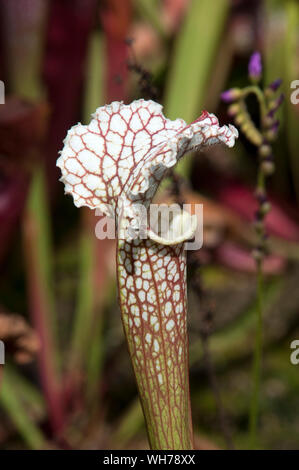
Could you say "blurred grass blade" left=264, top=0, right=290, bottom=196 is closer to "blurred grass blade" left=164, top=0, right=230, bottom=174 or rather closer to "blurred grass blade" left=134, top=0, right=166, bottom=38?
"blurred grass blade" left=134, top=0, right=166, bottom=38

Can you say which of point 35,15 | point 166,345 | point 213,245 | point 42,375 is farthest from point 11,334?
point 213,245

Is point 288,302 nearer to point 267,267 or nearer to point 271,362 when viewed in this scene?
point 267,267

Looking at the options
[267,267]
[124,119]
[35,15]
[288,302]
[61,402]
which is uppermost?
[35,15]

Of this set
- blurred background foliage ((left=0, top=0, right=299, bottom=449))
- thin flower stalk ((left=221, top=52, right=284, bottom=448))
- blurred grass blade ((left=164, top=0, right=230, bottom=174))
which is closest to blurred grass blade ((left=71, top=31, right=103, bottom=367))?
blurred background foliage ((left=0, top=0, right=299, bottom=449))

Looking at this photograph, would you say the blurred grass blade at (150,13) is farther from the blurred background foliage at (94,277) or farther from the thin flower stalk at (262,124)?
the thin flower stalk at (262,124)

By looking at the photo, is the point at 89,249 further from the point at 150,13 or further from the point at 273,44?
the point at 273,44
